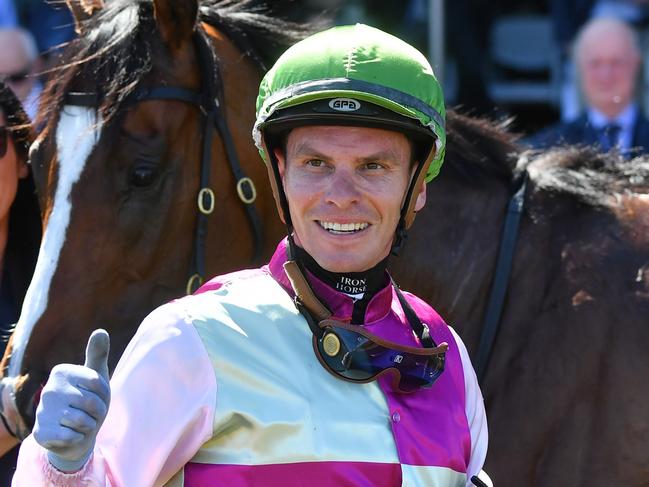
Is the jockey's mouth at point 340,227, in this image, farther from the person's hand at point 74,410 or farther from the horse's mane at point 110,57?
the horse's mane at point 110,57

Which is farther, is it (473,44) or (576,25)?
(473,44)

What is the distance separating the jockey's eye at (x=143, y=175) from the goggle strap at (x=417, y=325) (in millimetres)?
1094

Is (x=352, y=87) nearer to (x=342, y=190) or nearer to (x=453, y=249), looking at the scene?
(x=342, y=190)

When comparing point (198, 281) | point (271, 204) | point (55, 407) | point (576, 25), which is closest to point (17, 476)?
point (55, 407)

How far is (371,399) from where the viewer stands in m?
1.94

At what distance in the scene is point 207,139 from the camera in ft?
10.4

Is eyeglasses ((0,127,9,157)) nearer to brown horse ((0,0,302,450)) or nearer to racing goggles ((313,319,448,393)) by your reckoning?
brown horse ((0,0,302,450))

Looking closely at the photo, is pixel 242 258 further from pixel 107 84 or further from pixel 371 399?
pixel 371 399

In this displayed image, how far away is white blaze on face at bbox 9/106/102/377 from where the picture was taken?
9.27ft

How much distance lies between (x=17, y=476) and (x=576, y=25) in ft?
18.0

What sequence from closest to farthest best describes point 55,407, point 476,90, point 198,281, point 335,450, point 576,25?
point 55,407 < point 335,450 < point 198,281 < point 576,25 < point 476,90

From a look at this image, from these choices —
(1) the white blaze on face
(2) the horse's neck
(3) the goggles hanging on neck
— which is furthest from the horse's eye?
(3) the goggles hanging on neck

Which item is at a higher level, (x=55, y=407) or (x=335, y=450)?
(x=55, y=407)

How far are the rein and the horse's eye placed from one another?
1056mm
